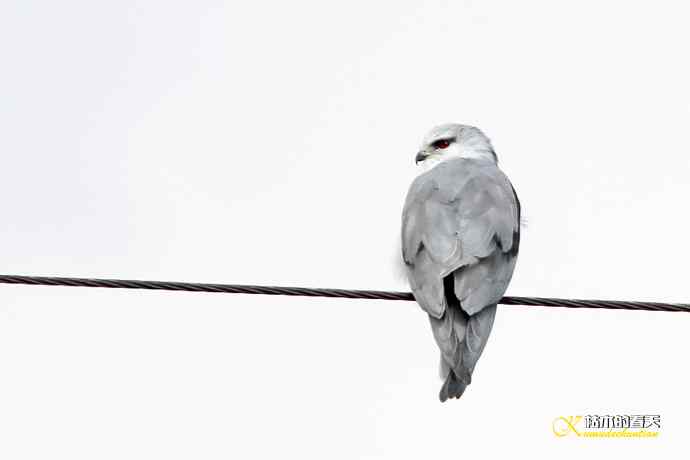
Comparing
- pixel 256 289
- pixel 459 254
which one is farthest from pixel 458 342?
pixel 256 289

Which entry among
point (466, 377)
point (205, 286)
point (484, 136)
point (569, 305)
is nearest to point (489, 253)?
point (466, 377)

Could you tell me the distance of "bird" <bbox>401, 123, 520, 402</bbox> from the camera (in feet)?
20.0

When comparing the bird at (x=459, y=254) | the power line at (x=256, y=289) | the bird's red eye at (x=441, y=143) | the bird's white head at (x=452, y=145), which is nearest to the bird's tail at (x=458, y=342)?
the bird at (x=459, y=254)

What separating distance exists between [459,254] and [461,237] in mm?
163

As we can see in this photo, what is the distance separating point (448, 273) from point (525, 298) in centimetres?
57

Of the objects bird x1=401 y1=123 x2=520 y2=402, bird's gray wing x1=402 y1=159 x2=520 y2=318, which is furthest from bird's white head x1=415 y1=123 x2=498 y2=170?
bird's gray wing x1=402 y1=159 x2=520 y2=318

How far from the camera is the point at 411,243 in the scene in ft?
21.8

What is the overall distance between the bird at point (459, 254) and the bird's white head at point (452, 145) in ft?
3.75

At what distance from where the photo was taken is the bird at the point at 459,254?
20.0ft

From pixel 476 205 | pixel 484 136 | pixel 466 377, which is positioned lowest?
pixel 466 377

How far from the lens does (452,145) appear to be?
343 inches

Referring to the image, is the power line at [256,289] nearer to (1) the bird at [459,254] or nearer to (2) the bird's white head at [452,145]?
(1) the bird at [459,254]

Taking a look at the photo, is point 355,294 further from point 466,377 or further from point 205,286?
point 466,377

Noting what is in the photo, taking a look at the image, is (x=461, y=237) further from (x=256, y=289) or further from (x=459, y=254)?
(x=256, y=289)
